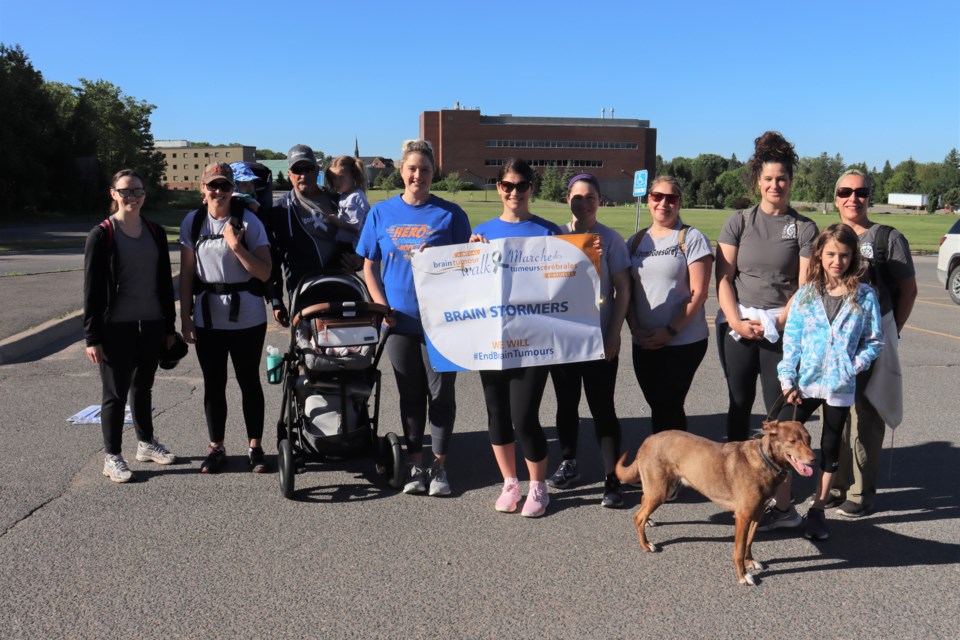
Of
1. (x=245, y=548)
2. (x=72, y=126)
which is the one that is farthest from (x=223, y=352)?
(x=72, y=126)

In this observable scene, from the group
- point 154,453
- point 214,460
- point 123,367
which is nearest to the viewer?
point 123,367

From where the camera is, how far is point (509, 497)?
183 inches

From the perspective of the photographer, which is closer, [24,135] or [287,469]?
[287,469]

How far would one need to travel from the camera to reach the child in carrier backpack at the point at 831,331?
4082mm

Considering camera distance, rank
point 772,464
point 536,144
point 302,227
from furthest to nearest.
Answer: point 536,144, point 302,227, point 772,464

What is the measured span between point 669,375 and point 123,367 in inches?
144

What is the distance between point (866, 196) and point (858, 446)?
155 cm

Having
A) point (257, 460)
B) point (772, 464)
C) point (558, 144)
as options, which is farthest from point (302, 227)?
point (558, 144)

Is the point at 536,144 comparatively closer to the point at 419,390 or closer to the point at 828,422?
the point at 419,390

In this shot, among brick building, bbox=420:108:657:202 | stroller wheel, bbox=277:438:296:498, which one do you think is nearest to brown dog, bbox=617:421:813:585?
stroller wheel, bbox=277:438:296:498

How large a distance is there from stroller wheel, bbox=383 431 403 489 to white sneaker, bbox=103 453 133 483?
1.73m

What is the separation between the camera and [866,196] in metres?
4.43

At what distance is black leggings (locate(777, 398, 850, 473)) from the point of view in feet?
13.9

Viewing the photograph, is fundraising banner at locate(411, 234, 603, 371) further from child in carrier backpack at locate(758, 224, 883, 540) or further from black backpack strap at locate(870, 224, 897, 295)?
black backpack strap at locate(870, 224, 897, 295)
